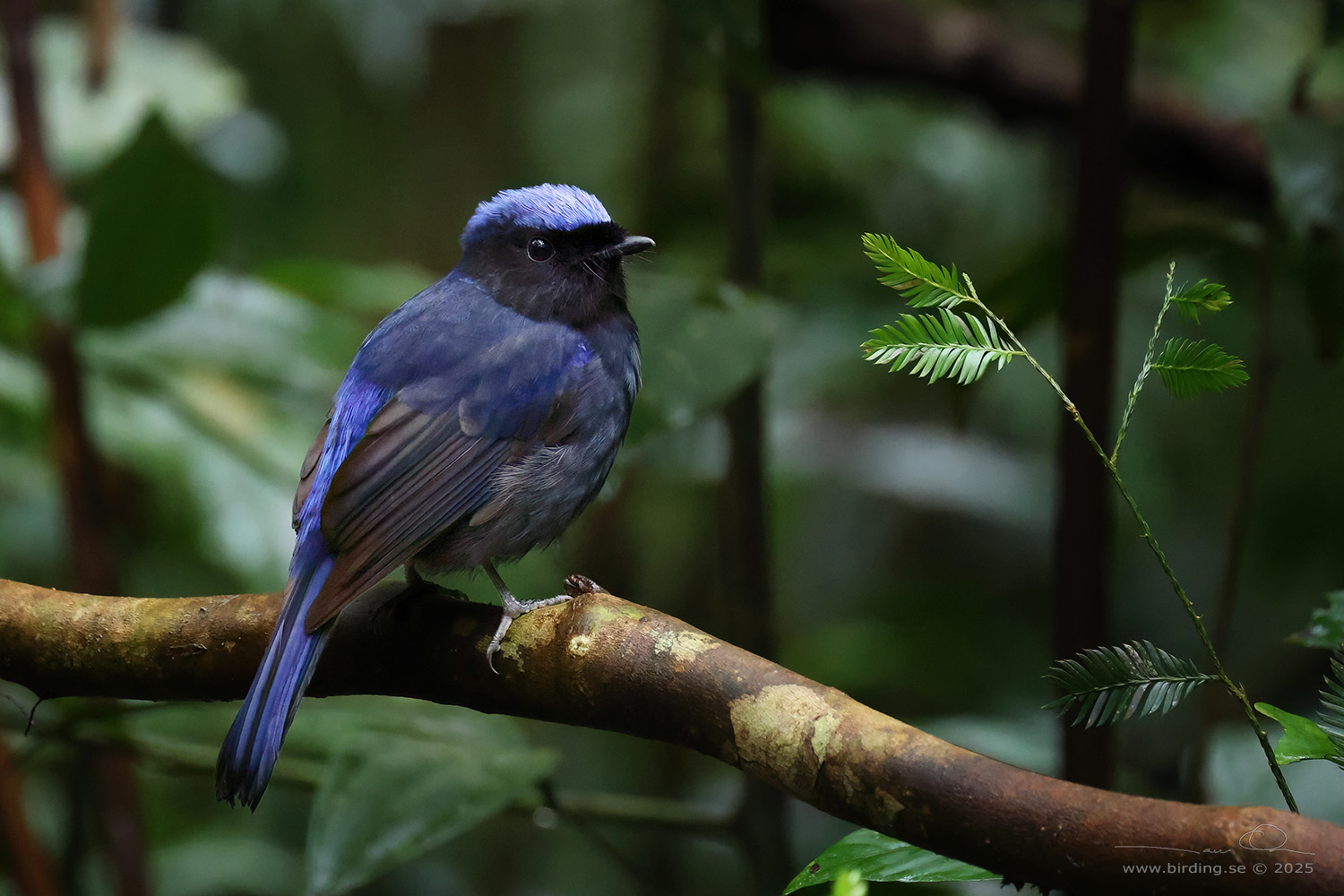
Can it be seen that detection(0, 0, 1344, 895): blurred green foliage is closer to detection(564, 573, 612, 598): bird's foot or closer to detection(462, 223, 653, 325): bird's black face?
detection(462, 223, 653, 325): bird's black face

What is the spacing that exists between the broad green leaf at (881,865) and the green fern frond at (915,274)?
26.2 inches

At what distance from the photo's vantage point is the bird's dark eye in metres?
2.65

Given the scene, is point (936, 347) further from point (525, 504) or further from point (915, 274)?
point (525, 504)

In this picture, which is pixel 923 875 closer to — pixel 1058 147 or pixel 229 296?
pixel 229 296

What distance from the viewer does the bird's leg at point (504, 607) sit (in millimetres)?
1678

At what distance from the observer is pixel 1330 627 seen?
146 cm

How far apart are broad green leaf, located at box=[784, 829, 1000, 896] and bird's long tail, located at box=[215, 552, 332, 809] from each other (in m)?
0.76

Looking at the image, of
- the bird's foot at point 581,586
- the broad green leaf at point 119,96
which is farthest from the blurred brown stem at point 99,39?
the bird's foot at point 581,586

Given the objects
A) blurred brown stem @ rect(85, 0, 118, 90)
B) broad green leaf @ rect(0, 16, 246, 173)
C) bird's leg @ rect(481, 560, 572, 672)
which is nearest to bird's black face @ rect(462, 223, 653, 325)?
bird's leg @ rect(481, 560, 572, 672)

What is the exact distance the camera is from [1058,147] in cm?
450

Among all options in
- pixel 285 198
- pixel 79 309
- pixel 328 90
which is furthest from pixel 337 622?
pixel 328 90

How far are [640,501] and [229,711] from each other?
1.76 meters

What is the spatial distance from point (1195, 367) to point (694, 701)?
0.69 metres
